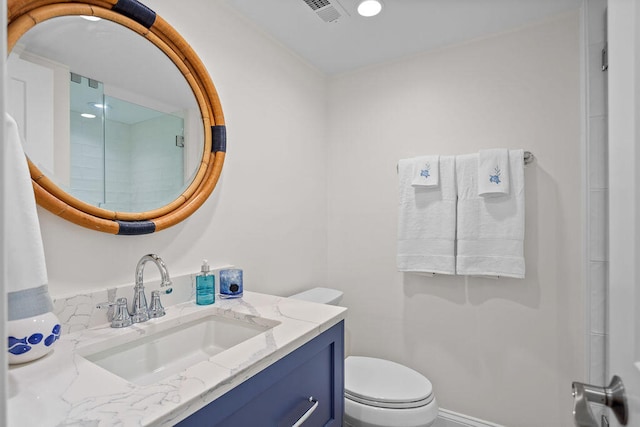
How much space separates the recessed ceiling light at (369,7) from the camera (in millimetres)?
1503

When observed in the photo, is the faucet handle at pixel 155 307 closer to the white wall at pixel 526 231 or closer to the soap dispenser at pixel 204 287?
the soap dispenser at pixel 204 287

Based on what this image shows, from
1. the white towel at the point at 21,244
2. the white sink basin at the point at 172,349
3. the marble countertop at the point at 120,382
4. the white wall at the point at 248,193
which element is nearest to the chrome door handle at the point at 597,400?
the marble countertop at the point at 120,382

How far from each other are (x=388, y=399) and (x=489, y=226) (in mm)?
985

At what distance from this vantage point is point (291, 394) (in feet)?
3.08

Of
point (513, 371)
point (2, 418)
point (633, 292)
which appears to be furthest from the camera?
point (513, 371)

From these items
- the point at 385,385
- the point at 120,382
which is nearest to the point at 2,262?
the point at 120,382

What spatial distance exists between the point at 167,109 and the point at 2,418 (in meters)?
1.18

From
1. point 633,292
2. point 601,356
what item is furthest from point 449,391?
point 633,292

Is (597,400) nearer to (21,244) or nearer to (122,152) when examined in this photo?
(21,244)

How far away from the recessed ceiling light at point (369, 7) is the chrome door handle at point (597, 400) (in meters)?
1.59

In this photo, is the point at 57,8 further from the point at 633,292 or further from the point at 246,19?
the point at 633,292

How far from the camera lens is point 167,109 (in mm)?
1274

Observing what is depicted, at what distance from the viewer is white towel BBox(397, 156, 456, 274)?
5.90 feet

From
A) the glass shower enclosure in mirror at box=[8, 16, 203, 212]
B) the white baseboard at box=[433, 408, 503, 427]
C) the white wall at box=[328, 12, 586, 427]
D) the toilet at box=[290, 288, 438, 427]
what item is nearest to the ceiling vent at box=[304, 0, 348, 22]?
the white wall at box=[328, 12, 586, 427]
